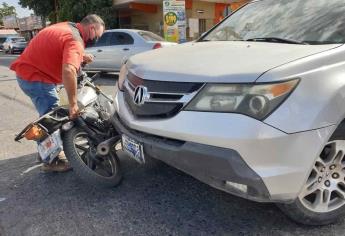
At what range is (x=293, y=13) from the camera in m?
3.35

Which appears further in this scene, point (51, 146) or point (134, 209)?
point (51, 146)

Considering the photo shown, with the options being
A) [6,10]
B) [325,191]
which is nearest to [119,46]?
[325,191]

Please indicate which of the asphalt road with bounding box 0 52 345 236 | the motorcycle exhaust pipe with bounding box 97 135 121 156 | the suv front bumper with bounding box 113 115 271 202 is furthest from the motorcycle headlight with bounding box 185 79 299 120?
the motorcycle exhaust pipe with bounding box 97 135 121 156

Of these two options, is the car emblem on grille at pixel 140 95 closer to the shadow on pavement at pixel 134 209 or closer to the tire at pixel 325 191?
the shadow on pavement at pixel 134 209

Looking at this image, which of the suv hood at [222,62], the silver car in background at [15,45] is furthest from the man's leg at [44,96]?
the silver car in background at [15,45]

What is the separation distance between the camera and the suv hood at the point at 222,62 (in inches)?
94.4

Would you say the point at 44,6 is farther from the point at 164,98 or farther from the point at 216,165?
the point at 216,165

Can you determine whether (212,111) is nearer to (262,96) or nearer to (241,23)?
(262,96)

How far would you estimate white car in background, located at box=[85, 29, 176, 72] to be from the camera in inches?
447

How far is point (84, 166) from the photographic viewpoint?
11.0 ft

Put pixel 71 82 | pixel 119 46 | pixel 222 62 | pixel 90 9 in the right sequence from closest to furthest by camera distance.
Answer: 1. pixel 222 62
2. pixel 71 82
3. pixel 119 46
4. pixel 90 9

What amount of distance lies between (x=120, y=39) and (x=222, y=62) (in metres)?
9.69

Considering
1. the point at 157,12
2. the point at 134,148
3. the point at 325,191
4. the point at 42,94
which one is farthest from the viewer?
the point at 157,12

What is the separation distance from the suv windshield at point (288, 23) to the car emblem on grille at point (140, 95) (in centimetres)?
111
